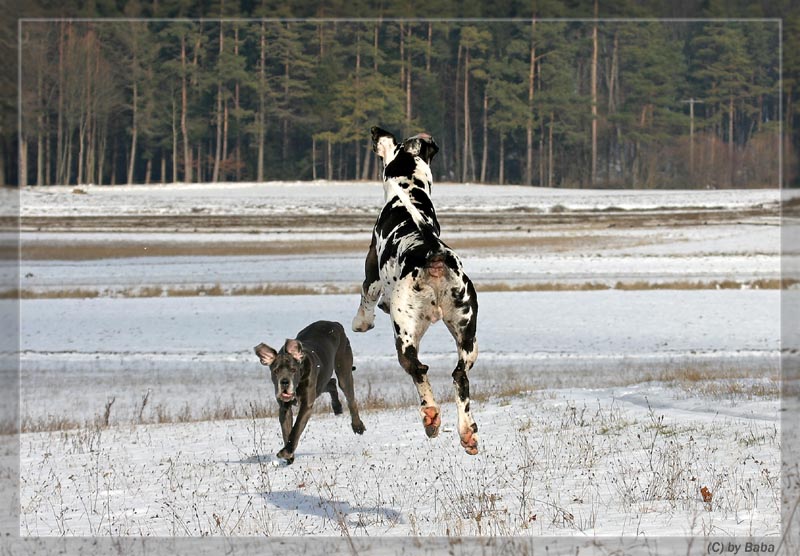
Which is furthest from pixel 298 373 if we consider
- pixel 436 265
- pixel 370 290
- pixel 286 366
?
pixel 436 265

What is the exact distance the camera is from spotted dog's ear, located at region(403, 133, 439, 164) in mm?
8445

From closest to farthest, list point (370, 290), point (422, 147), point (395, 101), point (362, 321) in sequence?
point (370, 290)
point (362, 321)
point (422, 147)
point (395, 101)

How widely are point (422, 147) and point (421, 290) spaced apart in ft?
4.73

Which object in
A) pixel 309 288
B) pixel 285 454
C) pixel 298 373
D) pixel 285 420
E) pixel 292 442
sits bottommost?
pixel 285 454

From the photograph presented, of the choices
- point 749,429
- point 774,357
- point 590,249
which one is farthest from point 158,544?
point 590,249

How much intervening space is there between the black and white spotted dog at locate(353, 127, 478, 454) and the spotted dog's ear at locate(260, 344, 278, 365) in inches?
86.8

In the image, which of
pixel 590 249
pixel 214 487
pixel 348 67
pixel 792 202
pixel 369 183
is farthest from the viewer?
pixel 348 67

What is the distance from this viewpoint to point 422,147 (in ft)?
27.8

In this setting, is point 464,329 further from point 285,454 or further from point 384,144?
point 285,454

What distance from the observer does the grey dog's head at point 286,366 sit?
10.3 m

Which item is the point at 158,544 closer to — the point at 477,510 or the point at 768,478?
the point at 477,510

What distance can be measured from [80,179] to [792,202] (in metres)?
50.0

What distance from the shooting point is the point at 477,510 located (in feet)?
28.5

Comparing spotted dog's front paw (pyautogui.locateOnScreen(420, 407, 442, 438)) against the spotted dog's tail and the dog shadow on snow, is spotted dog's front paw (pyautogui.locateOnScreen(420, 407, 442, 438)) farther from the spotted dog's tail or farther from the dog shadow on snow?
the dog shadow on snow
